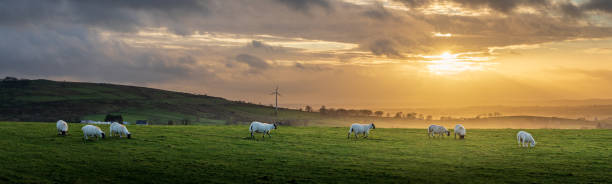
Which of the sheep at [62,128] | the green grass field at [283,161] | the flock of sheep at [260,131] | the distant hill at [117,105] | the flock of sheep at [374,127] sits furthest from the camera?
the distant hill at [117,105]

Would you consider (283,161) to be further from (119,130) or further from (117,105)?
(117,105)

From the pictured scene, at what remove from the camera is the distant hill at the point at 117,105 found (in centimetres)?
13662

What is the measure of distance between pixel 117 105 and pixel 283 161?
143 m

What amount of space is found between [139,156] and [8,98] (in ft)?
496

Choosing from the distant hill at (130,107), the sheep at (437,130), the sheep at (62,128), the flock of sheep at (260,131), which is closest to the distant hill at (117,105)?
the distant hill at (130,107)

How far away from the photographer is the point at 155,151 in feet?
95.6

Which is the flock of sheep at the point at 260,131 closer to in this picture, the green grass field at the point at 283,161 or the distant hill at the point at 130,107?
the green grass field at the point at 283,161

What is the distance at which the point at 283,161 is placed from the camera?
26.1 m

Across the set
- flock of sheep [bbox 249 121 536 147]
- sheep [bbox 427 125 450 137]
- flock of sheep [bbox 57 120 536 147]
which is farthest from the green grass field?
sheep [bbox 427 125 450 137]

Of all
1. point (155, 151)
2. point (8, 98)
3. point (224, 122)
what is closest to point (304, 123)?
point (224, 122)

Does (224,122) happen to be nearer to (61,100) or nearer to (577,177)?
(61,100)

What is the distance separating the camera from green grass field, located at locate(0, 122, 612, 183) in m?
21.3

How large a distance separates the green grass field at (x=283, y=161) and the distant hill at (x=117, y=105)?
102 m

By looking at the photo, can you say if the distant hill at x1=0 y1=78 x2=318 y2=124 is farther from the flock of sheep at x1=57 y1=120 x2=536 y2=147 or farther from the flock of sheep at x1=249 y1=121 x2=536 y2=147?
the flock of sheep at x1=249 y1=121 x2=536 y2=147
